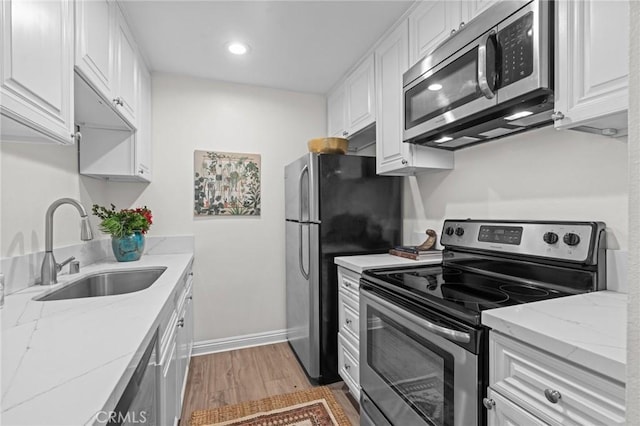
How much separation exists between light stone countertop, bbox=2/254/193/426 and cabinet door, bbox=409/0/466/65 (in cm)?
187

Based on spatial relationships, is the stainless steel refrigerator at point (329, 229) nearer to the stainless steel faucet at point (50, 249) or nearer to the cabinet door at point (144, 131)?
the cabinet door at point (144, 131)

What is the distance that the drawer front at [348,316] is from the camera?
6.20 feet

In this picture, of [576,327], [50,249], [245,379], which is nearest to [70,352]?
[50,249]

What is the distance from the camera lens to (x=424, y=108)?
1.66 meters

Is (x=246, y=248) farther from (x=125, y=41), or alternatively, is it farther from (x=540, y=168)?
(x=540, y=168)

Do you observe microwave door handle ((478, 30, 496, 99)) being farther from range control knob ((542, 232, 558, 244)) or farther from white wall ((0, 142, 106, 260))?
white wall ((0, 142, 106, 260))

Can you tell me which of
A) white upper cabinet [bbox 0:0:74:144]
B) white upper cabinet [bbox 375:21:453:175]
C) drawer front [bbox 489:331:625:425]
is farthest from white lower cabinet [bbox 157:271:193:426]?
white upper cabinet [bbox 375:21:453:175]

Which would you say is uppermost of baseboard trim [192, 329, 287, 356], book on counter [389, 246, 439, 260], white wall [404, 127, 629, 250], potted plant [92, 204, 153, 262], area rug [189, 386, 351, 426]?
white wall [404, 127, 629, 250]

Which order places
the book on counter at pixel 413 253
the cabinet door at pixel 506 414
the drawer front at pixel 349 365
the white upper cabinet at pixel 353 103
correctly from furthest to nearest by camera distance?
the white upper cabinet at pixel 353 103, the book on counter at pixel 413 253, the drawer front at pixel 349 365, the cabinet door at pixel 506 414

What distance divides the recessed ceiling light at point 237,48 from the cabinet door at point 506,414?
8.11 feet

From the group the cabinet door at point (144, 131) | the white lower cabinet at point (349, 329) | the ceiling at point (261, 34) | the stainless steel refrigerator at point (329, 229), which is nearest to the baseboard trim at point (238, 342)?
the stainless steel refrigerator at point (329, 229)

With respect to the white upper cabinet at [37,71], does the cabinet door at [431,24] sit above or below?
above

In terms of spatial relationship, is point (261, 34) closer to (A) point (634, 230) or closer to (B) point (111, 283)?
(B) point (111, 283)

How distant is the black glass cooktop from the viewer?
1095 millimetres
